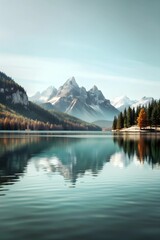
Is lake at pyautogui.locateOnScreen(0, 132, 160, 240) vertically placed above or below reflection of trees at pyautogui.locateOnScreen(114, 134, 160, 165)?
below

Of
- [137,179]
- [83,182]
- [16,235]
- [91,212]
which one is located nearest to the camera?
[16,235]

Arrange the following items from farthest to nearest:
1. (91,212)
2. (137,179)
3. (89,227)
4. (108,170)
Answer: (108,170), (137,179), (91,212), (89,227)

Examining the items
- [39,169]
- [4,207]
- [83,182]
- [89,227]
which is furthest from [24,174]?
[89,227]

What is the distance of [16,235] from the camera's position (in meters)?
14.6

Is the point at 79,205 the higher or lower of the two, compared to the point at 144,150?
lower

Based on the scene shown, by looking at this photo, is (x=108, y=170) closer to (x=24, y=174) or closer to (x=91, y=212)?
(x=24, y=174)

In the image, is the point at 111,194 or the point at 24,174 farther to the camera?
the point at 24,174

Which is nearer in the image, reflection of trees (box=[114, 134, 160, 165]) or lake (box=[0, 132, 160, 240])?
lake (box=[0, 132, 160, 240])

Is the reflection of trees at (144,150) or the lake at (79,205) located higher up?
the reflection of trees at (144,150)

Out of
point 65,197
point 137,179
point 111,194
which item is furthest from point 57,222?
point 137,179

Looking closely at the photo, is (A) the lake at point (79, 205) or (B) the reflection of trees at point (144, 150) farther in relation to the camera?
(B) the reflection of trees at point (144, 150)

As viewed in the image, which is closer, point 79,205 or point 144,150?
point 79,205

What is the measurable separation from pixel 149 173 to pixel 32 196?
1731cm

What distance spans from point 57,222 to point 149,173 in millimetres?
21909
